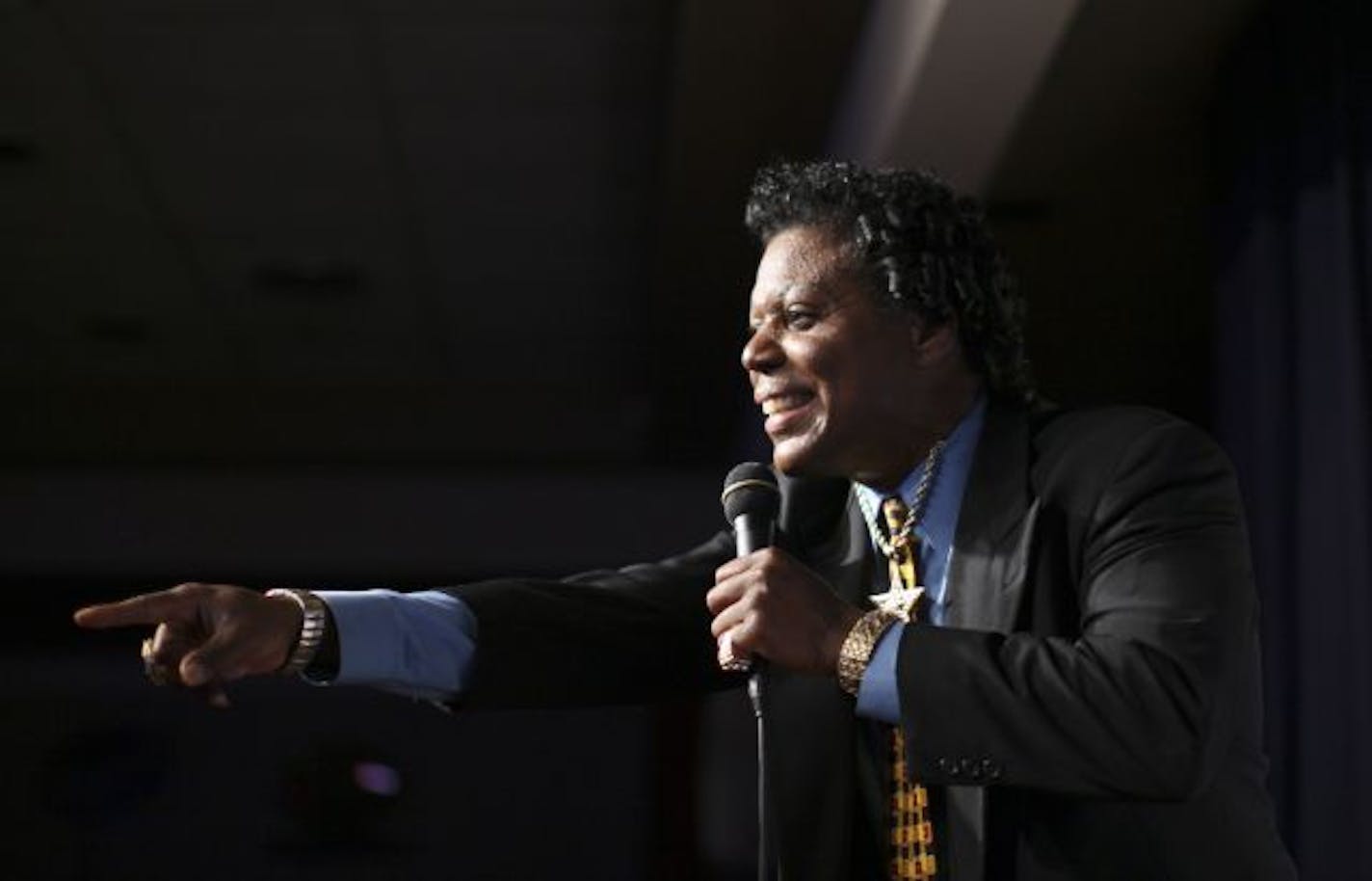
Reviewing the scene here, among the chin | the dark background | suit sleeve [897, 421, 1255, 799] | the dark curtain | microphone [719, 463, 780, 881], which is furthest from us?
the dark background

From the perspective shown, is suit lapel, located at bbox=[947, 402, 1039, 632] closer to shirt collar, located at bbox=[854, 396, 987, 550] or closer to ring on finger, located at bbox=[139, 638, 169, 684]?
shirt collar, located at bbox=[854, 396, 987, 550]

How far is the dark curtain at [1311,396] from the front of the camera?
3260 millimetres

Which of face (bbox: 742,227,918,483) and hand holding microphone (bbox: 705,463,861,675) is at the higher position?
face (bbox: 742,227,918,483)

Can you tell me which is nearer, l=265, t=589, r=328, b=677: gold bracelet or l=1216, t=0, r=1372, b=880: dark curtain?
l=265, t=589, r=328, b=677: gold bracelet

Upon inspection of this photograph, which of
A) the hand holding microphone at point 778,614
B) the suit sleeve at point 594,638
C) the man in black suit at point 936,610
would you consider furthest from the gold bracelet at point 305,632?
the hand holding microphone at point 778,614

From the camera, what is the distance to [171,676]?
4.71 ft

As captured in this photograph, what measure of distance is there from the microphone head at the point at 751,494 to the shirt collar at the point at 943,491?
0.12 m

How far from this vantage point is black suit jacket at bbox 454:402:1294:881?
1395 mm

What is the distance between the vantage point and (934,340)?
1.73 metres

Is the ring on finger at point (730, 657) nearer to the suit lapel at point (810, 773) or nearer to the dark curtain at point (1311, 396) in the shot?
the suit lapel at point (810, 773)

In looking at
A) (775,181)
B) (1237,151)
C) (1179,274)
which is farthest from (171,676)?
(1179,274)

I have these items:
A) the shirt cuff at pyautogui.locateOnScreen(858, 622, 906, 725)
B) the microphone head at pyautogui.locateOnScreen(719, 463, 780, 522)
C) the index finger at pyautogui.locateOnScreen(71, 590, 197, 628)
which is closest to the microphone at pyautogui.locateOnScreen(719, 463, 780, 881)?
the microphone head at pyautogui.locateOnScreen(719, 463, 780, 522)

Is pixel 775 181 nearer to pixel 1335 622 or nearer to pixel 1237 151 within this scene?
pixel 1335 622

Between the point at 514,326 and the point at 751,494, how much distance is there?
A: 15.6ft
